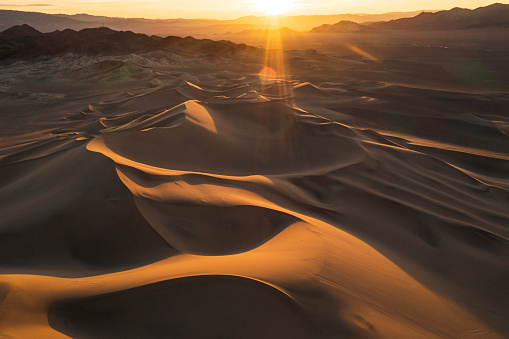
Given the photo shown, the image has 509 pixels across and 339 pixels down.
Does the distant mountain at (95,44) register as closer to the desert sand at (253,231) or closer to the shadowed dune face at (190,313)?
the desert sand at (253,231)

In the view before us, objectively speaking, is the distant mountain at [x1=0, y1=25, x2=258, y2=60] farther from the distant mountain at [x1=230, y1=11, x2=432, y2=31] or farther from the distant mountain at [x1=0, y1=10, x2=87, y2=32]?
the distant mountain at [x1=230, y1=11, x2=432, y2=31]

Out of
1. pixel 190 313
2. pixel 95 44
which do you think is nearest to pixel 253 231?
pixel 190 313

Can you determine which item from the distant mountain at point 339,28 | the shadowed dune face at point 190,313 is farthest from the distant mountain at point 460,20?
the shadowed dune face at point 190,313

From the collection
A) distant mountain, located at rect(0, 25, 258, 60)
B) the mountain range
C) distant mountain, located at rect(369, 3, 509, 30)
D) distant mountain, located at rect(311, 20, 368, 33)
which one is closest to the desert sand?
distant mountain, located at rect(0, 25, 258, 60)

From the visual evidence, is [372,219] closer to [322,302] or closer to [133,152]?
[322,302]

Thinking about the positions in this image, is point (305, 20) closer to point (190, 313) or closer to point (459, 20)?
point (459, 20)

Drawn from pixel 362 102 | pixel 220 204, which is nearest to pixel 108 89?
pixel 362 102
